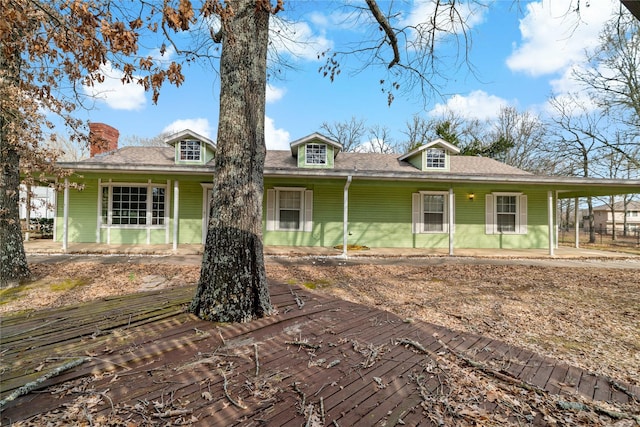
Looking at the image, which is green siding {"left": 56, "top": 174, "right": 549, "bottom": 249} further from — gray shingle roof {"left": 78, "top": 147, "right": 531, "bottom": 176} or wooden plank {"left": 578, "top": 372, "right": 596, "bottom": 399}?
wooden plank {"left": 578, "top": 372, "right": 596, "bottom": 399}

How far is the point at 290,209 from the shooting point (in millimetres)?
11500

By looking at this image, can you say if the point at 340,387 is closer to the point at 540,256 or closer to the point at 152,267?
the point at 152,267

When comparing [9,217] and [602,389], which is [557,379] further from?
[9,217]

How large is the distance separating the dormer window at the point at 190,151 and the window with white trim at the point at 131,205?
1534mm

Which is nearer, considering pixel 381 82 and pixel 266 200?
pixel 381 82

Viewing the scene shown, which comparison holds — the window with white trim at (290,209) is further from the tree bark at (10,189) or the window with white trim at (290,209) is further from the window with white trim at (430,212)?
the tree bark at (10,189)

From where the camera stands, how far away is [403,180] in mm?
9883

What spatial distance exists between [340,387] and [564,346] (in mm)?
3277

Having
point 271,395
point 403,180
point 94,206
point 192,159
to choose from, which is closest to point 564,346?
point 271,395

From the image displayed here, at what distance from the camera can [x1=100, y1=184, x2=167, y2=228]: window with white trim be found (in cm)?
1069

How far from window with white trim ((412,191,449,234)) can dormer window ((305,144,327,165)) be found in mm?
3977

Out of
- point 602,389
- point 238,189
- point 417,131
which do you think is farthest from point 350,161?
point 417,131

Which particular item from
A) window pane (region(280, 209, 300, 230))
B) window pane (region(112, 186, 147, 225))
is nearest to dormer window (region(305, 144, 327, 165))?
window pane (region(280, 209, 300, 230))

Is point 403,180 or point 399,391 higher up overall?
point 403,180
